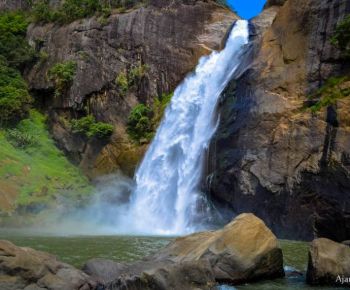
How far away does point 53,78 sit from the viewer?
141 feet

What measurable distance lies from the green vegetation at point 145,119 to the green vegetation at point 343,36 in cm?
1559

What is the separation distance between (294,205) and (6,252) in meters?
13.7

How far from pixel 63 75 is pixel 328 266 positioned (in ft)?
106

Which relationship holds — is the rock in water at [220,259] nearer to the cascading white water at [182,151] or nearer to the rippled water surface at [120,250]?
the rippled water surface at [120,250]

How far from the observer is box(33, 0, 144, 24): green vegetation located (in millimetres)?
44188

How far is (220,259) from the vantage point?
13141 mm

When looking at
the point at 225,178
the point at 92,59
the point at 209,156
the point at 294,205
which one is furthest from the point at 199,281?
the point at 92,59

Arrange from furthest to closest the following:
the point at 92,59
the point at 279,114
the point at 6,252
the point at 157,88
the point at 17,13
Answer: the point at 17,13 → the point at 92,59 → the point at 157,88 → the point at 279,114 → the point at 6,252

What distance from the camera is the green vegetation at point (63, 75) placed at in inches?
1641

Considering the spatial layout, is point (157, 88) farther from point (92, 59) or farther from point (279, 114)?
point (279, 114)

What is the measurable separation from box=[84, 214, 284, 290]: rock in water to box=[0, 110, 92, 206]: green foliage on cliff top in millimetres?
20048

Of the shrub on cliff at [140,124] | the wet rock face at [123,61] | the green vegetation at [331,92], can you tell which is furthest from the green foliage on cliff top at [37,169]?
the green vegetation at [331,92]

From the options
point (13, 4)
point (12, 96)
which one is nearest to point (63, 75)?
point (12, 96)

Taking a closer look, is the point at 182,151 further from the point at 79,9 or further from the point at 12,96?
the point at 79,9
